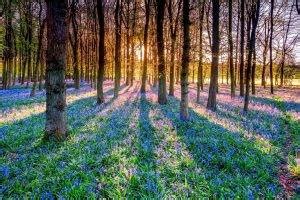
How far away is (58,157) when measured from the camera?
10000mm

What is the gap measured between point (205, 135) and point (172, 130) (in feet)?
5.49

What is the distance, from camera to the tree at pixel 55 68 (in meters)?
12.5

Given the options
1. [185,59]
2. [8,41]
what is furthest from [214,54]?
[8,41]

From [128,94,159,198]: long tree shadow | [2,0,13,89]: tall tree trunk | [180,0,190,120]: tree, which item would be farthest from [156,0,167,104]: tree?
[2,0,13,89]: tall tree trunk

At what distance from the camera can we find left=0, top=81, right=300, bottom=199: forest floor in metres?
7.71

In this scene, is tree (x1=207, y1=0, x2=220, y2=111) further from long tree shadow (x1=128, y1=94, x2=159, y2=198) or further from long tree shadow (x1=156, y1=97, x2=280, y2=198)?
long tree shadow (x1=128, y1=94, x2=159, y2=198)

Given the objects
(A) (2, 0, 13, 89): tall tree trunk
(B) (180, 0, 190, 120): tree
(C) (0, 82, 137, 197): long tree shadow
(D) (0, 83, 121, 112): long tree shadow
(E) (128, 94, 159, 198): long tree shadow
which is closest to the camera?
(E) (128, 94, 159, 198): long tree shadow

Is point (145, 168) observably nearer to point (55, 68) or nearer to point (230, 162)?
point (230, 162)

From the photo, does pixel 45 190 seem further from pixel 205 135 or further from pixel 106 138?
pixel 205 135

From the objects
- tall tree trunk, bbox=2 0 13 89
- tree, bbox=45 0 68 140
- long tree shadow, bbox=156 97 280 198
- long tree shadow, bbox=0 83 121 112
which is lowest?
long tree shadow, bbox=156 97 280 198

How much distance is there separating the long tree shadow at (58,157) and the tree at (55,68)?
2.29ft

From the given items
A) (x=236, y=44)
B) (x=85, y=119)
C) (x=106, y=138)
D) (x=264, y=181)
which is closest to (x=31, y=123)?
(x=85, y=119)

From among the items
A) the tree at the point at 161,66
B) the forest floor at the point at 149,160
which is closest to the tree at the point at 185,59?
the forest floor at the point at 149,160

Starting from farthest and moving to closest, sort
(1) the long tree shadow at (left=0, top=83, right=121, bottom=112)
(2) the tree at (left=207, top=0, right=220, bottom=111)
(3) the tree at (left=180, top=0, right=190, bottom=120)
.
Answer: (1) the long tree shadow at (left=0, top=83, right=121, bottom=112) < (2) the tree at (left=207, top=0, right=220, bottom=111) < (3) the tree at (left=180, top=0, right=190, bottom=120)
